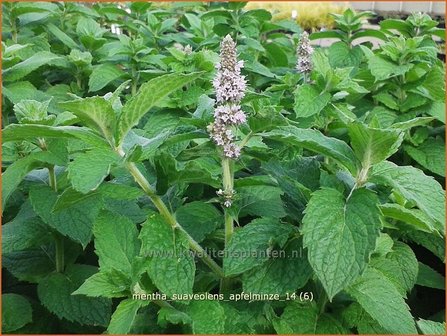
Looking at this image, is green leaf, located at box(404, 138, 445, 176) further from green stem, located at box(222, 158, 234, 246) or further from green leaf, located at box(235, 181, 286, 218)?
green stem, located at box(222, 158, 234, 246)

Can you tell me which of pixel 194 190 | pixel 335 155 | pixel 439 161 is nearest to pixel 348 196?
pixel 335 155

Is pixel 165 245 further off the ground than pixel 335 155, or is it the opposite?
pixel 335 155

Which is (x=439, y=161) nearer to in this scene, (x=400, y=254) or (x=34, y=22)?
(x=400, y=254)

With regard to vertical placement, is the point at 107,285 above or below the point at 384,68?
above

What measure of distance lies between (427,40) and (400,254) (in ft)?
4.31

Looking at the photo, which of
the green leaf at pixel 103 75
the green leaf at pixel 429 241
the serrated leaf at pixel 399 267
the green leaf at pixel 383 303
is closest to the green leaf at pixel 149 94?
the green leaf at pixel 383 303

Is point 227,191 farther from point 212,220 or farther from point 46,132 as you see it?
point 46,132

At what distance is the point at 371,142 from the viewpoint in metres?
1.10

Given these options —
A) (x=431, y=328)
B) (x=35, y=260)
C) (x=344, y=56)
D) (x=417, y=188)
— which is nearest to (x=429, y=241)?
(x=431, y=328)

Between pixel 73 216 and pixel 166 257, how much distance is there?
26 cm

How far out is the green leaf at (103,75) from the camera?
219 cm

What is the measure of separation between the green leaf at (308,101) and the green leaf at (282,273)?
1.90ft

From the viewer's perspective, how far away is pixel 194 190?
1.44m

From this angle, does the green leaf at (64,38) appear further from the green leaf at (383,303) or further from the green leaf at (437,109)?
the green leaf at (383,303)
